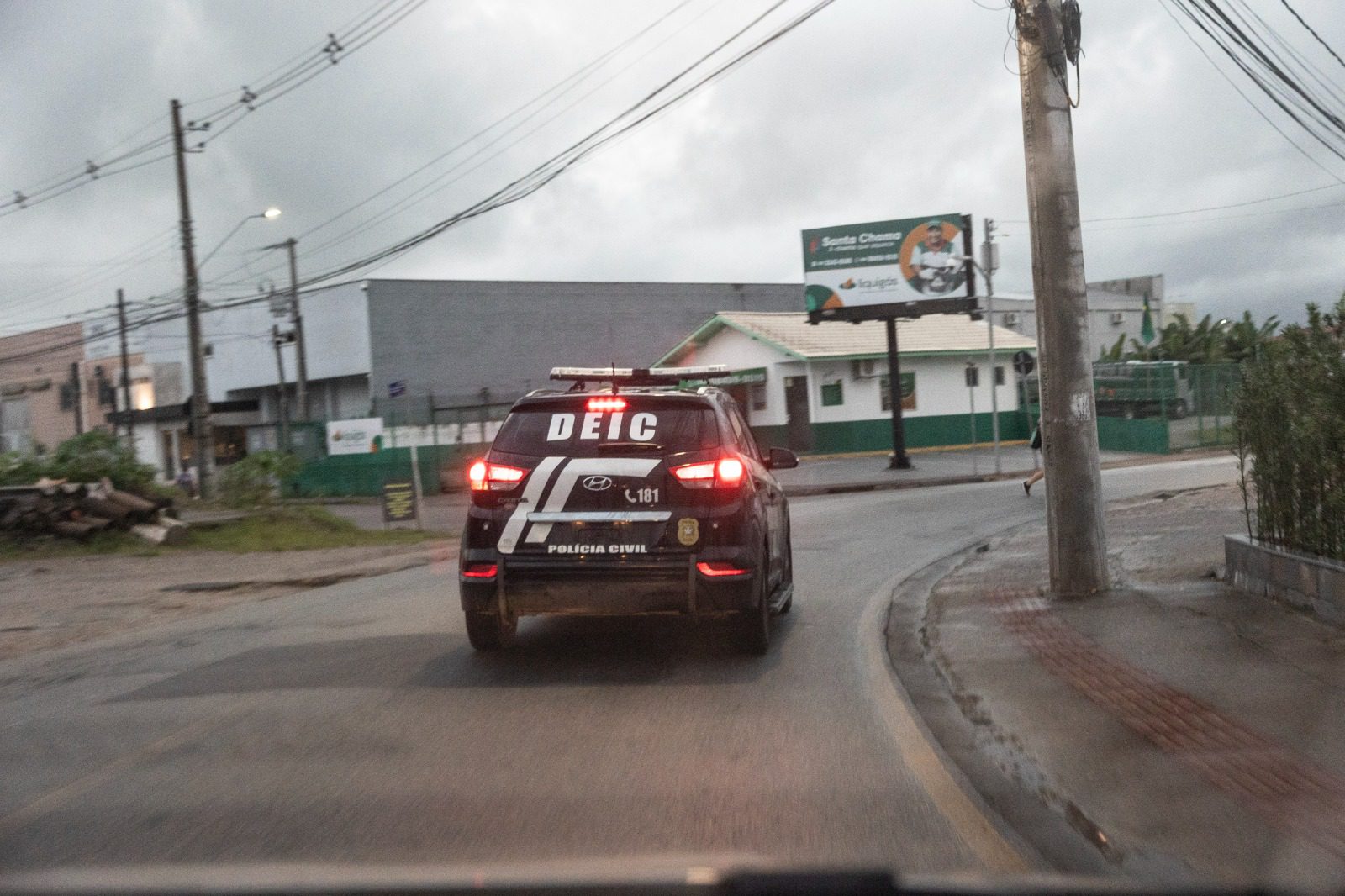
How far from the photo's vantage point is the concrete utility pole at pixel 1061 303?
32.6ft

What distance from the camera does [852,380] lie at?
42062mm

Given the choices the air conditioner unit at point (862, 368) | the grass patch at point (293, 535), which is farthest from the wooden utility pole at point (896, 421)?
the grass patch at point (293, 535)

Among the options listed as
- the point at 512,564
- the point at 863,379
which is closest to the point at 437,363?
the point at 863,379

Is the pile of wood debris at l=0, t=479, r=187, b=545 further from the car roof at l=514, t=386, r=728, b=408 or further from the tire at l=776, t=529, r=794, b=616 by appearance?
the car roof at l=514, t=386, r=728, b=408

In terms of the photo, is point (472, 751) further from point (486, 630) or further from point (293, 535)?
point (293, 535)

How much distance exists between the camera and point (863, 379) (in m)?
42.2

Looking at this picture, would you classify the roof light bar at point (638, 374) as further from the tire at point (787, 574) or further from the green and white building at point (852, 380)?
the green and white building at point (852, 380)

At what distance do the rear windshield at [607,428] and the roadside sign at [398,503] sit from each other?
543 inches

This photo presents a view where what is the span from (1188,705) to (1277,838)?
2025 millimetres

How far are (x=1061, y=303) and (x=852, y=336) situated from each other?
34.0 metres

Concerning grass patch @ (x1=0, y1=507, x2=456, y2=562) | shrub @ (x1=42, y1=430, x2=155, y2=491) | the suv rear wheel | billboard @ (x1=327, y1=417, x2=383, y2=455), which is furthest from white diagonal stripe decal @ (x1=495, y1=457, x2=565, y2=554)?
billboard @ (x1=327, y1=417, x2=383, y2=455)

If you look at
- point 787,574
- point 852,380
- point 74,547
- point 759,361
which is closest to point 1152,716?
point 787,574

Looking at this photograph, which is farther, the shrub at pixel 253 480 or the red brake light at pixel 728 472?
the shrub at pixel 253 480

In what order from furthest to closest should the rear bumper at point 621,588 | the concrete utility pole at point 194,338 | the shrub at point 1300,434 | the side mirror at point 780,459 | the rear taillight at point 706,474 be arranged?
the concrete utility pole at point 194,338, the side mirror at point 780,459, the shrub at point 1300,434, the rear taillight at point 706,474, the rear bumper at point 621,588
